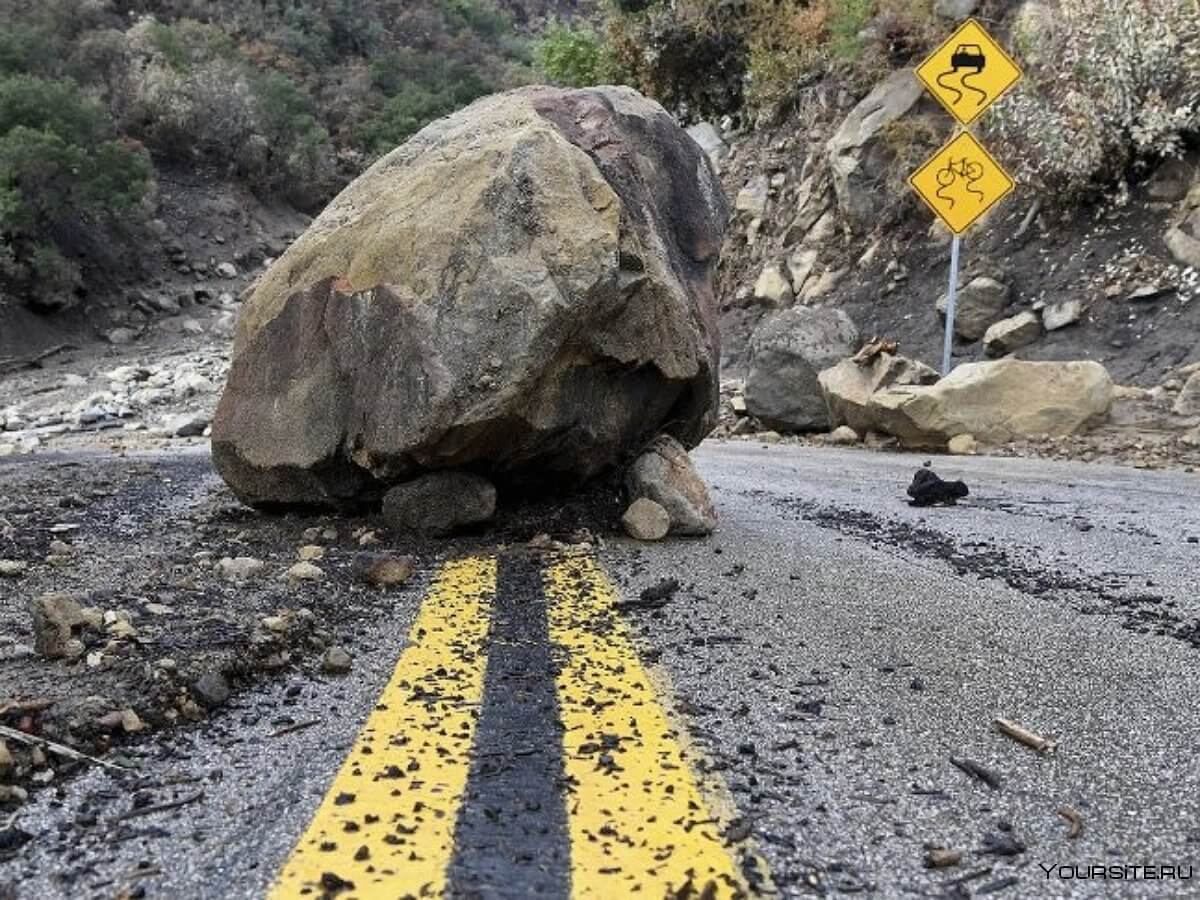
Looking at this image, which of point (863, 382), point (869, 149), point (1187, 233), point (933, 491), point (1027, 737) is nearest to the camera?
point (1027, 737)

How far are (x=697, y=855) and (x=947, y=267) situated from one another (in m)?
10.4

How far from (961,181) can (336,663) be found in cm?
793

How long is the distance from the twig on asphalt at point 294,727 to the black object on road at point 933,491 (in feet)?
10.3

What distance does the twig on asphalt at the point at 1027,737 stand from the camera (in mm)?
1515

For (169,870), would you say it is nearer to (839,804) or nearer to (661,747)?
(661,747)

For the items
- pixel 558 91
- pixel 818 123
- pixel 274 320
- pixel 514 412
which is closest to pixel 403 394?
pixel 514 412

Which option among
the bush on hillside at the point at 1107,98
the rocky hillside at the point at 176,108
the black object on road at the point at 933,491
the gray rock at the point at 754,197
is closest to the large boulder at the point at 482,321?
the black object on road at the point at 933,491

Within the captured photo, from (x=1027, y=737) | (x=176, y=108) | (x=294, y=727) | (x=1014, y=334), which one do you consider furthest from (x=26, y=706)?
Result: (x=176, y=108)

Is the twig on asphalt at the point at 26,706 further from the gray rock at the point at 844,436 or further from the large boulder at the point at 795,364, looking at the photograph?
the large boulder at the point at 795,364

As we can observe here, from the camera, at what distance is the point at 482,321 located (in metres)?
3.07

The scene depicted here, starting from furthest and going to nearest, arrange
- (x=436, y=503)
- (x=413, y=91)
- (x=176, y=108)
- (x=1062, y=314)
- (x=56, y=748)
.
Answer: (x=413, y=91) → (x=176, y=108) → (x=1062, y=314) → (x=436, y=503) → (x=56, y=748)

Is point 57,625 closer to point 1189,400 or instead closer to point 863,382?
point 1189,400

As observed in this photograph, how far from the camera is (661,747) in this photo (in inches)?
59.2
